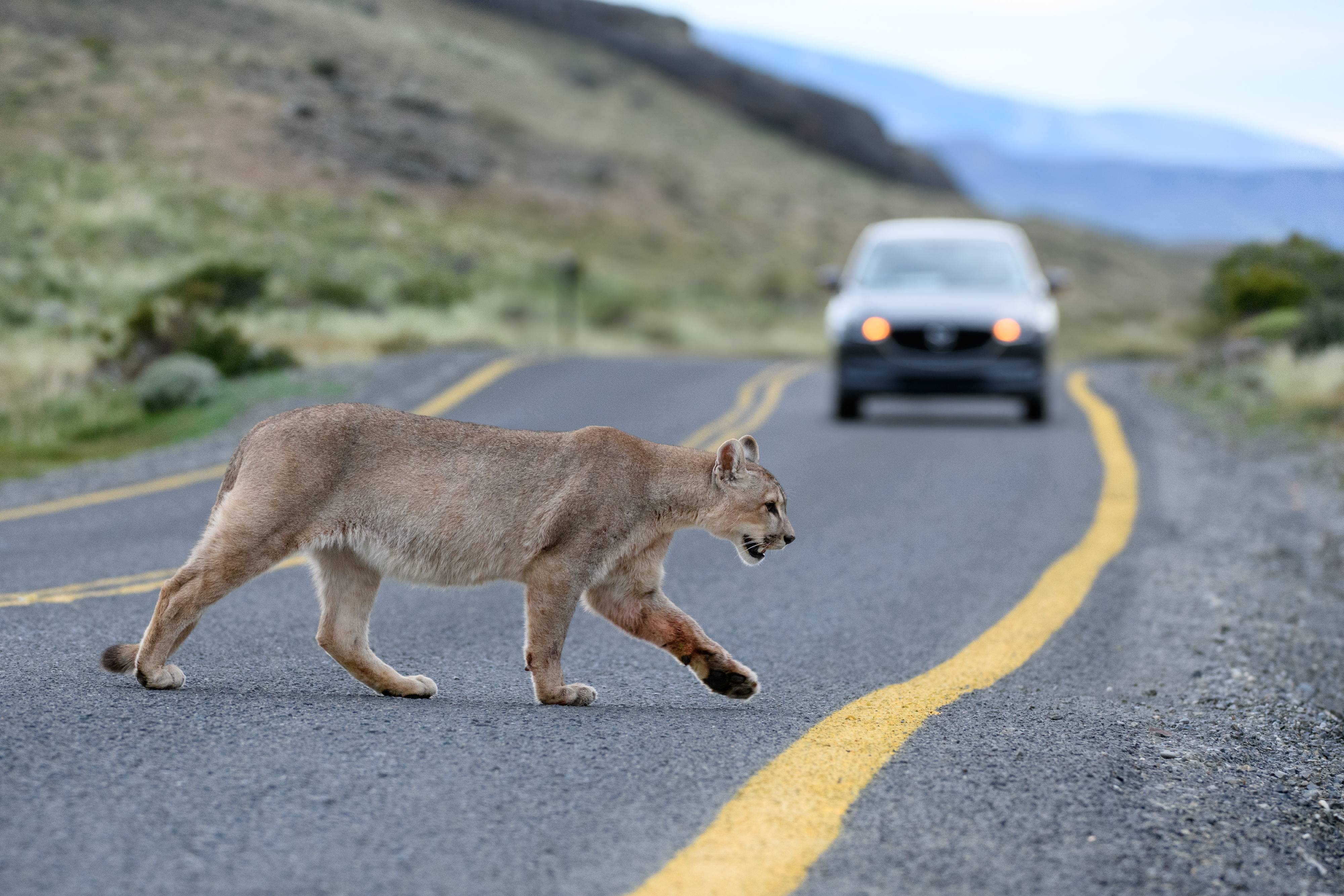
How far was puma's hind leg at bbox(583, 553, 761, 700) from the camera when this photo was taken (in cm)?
509

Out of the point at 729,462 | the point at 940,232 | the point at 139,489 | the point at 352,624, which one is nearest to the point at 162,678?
the point at 352,624

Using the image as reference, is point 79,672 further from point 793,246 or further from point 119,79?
point 793,246

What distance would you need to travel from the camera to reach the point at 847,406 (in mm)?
15477

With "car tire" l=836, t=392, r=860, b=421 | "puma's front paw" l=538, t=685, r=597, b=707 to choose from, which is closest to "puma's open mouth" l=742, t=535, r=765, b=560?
"puma's front paw" l=538, t=685, r=597, b=707

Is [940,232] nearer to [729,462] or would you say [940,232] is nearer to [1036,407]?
[1036,407]

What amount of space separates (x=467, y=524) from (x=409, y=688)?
0.62m

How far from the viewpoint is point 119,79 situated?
4084 centimetres

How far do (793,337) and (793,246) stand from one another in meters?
27.3

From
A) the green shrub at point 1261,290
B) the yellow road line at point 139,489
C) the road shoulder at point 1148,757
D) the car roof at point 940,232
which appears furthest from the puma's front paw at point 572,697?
the green shrub at point 1261,290

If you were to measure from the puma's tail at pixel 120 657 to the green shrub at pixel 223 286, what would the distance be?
2022cm

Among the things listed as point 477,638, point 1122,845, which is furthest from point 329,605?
point 1122,845

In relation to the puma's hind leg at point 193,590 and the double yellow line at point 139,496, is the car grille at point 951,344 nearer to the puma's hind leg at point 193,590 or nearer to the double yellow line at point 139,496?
the double yellow line at point 139,496

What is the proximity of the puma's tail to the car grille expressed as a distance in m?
11.0

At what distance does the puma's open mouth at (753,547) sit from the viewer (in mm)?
5293
